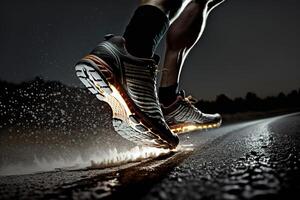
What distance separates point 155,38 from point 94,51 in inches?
13.1

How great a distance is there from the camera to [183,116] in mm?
2236

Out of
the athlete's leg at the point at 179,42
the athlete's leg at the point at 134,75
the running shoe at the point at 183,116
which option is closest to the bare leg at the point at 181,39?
the athlete's leg at the point at 179,42

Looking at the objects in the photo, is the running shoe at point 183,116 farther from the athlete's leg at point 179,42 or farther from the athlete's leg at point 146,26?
the athlete's leg at point 146,26

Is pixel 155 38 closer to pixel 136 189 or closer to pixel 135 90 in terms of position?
pixel 135 90

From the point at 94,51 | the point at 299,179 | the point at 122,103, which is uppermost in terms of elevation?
the point at 94,51

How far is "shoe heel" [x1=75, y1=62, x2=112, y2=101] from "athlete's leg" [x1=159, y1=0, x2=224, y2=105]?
0.89 metres

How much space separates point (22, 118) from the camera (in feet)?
13.9

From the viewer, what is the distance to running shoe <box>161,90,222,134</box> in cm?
214

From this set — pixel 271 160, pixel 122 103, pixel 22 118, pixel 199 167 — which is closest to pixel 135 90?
pixel 122 103

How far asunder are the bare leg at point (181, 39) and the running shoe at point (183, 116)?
6.5 inches

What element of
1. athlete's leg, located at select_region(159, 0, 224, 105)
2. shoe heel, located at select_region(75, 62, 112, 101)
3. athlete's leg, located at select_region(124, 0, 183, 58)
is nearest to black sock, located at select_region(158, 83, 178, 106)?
athlete's leg, located at select_region(159, 0, 224, 105)

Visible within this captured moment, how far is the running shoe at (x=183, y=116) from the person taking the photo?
7.02ft

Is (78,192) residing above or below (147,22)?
below

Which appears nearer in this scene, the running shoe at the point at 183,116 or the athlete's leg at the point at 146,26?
the athlete's leg at the point at 146,26
